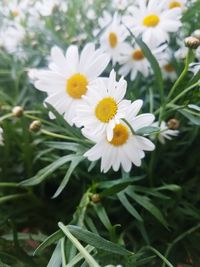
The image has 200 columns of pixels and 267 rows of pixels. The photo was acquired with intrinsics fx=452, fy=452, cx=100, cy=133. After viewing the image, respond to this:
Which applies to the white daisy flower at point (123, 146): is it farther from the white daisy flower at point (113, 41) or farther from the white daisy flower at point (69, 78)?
the white daisy flower at point (113, 41)

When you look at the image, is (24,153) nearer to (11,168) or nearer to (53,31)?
(11,168)

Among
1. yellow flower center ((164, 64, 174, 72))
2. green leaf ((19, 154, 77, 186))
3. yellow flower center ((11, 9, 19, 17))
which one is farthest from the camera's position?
yellow flower center ((11, 9, 19, 17))

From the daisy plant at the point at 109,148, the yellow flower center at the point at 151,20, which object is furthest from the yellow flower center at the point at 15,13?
the yellow flower center at the point at 151,20

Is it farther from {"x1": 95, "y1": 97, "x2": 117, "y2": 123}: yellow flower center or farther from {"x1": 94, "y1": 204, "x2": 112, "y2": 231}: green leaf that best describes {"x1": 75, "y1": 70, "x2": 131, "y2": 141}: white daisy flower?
{"x1": 94, "y1": 204, "x2": 112, "y2": 231}: green leaf

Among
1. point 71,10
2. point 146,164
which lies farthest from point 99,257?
point 71,10

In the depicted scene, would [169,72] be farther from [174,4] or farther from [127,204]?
[127,204]

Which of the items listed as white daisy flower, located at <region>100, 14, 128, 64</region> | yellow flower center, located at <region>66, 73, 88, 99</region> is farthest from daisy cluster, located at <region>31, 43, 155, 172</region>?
white daisy flower, located at <region>100, 14, 128, 64</region>
